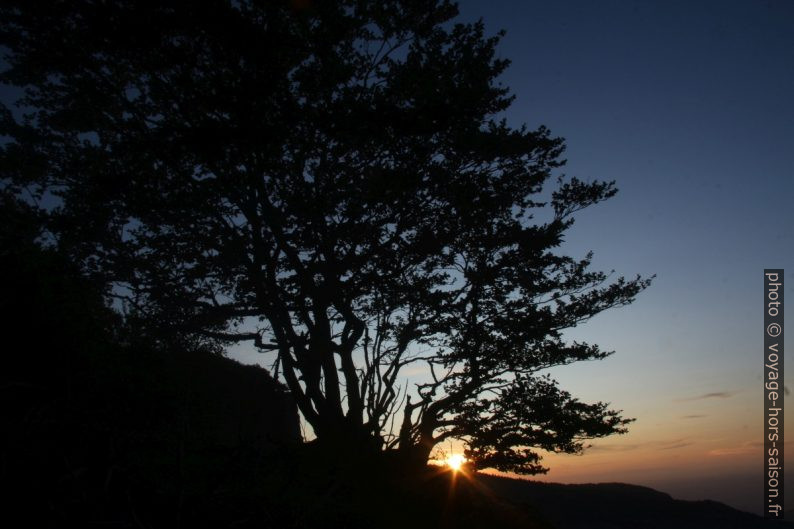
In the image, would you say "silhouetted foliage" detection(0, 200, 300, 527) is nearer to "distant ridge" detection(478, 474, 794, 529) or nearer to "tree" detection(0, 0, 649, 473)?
"tree" detection(0, 0, 649, 473)

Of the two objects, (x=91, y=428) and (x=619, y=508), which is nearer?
(x=91, y=428)

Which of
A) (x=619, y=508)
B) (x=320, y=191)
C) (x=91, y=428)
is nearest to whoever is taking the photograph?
(x=91, y=428)

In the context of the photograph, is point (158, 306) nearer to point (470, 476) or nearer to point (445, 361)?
point (445, 361)

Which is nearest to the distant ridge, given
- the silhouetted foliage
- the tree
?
the tree

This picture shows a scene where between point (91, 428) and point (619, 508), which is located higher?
point (91, 428)

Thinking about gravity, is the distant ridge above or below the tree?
below

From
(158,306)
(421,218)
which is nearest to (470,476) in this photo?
(421,218)

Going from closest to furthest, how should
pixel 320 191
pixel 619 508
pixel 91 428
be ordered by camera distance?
1. pixel 91 428
2. pixel 320 191
3. pixel 619 508

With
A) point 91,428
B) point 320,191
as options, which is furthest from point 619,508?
point 91,428

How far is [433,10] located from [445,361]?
25.0 feet

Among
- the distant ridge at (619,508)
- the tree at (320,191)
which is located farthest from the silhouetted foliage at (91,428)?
the distant ridge at (619,508)

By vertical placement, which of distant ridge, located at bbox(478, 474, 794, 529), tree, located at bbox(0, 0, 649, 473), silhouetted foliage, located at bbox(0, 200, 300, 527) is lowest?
distant ridge, located at bbox(478, 474, 794, 529)

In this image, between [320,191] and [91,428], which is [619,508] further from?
[91,428]

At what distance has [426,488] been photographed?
1128 cm
